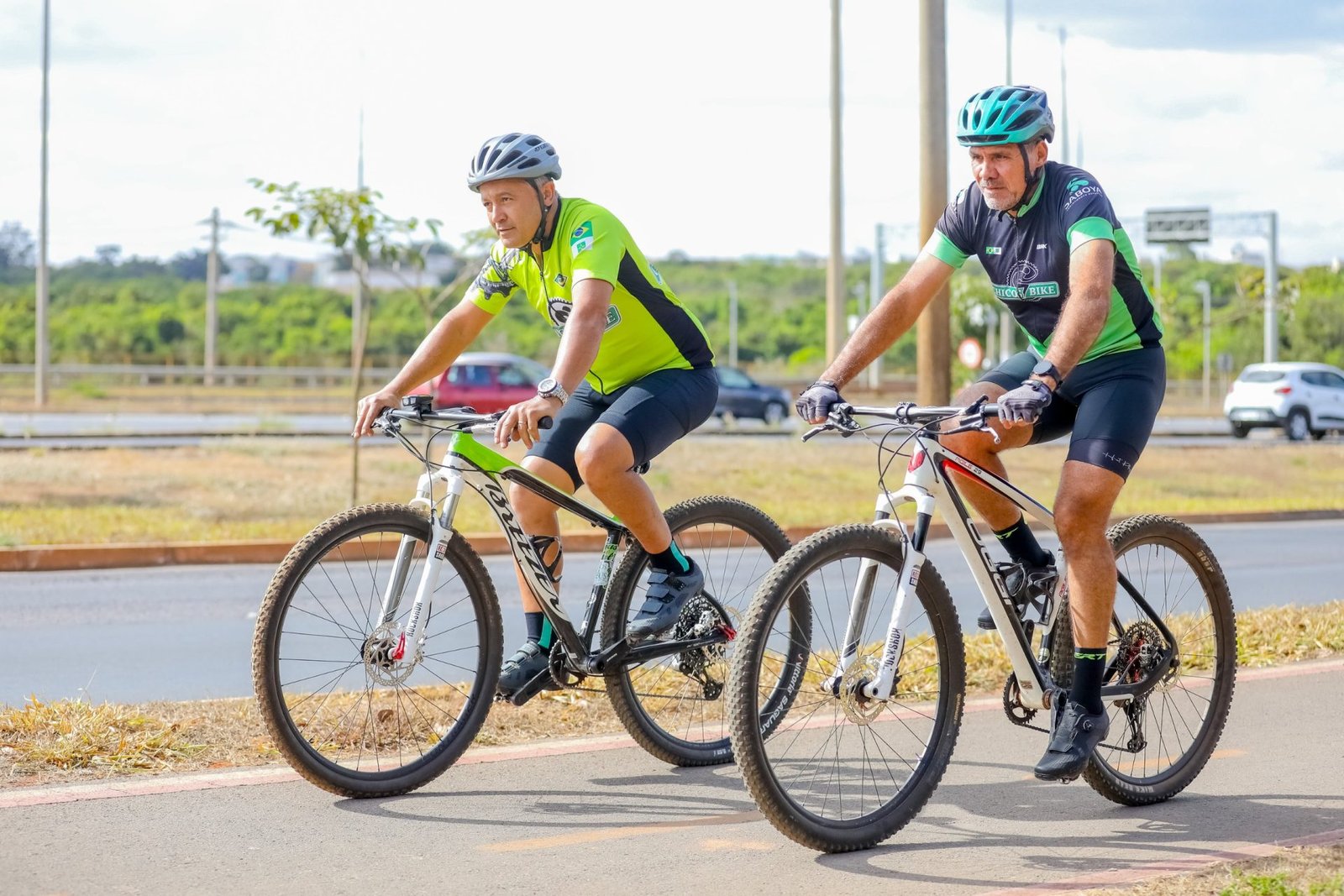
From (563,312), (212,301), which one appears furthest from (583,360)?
(212,301)

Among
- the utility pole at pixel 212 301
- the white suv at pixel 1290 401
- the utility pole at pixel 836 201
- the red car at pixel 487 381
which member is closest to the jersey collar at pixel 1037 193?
the utility pole at pixel 836 201

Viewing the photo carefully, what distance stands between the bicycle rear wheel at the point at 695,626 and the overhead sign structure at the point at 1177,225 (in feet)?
214

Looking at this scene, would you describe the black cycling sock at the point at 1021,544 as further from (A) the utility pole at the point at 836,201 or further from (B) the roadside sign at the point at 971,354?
(B) the roadside sign at the point at 971,354

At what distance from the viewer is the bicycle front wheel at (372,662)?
457 cm

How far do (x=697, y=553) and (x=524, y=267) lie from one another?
1070mm

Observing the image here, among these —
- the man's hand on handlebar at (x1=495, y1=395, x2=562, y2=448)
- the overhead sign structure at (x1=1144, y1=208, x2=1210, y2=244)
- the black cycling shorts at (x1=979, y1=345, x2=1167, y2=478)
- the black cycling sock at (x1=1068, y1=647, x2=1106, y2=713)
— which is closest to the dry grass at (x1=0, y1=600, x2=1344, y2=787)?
the man's hand on handlebar at (x1=495, y1=395, x2=562, y2=448)

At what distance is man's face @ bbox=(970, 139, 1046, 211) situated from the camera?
15.0 ft

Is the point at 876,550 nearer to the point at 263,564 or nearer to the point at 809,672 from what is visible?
the point at 809,672

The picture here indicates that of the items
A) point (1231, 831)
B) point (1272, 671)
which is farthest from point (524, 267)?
point (1272, 671)

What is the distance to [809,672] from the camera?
16.6 ft

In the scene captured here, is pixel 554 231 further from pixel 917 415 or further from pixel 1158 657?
pixel 1158 657

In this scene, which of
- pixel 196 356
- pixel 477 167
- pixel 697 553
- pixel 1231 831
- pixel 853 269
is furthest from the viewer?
pixel 853 269

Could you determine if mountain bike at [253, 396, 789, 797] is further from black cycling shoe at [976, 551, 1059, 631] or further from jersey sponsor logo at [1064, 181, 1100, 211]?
jersey sponsor logo at [1064, 181, 1100, 211]

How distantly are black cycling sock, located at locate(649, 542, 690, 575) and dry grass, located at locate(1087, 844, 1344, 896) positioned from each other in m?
1.72
